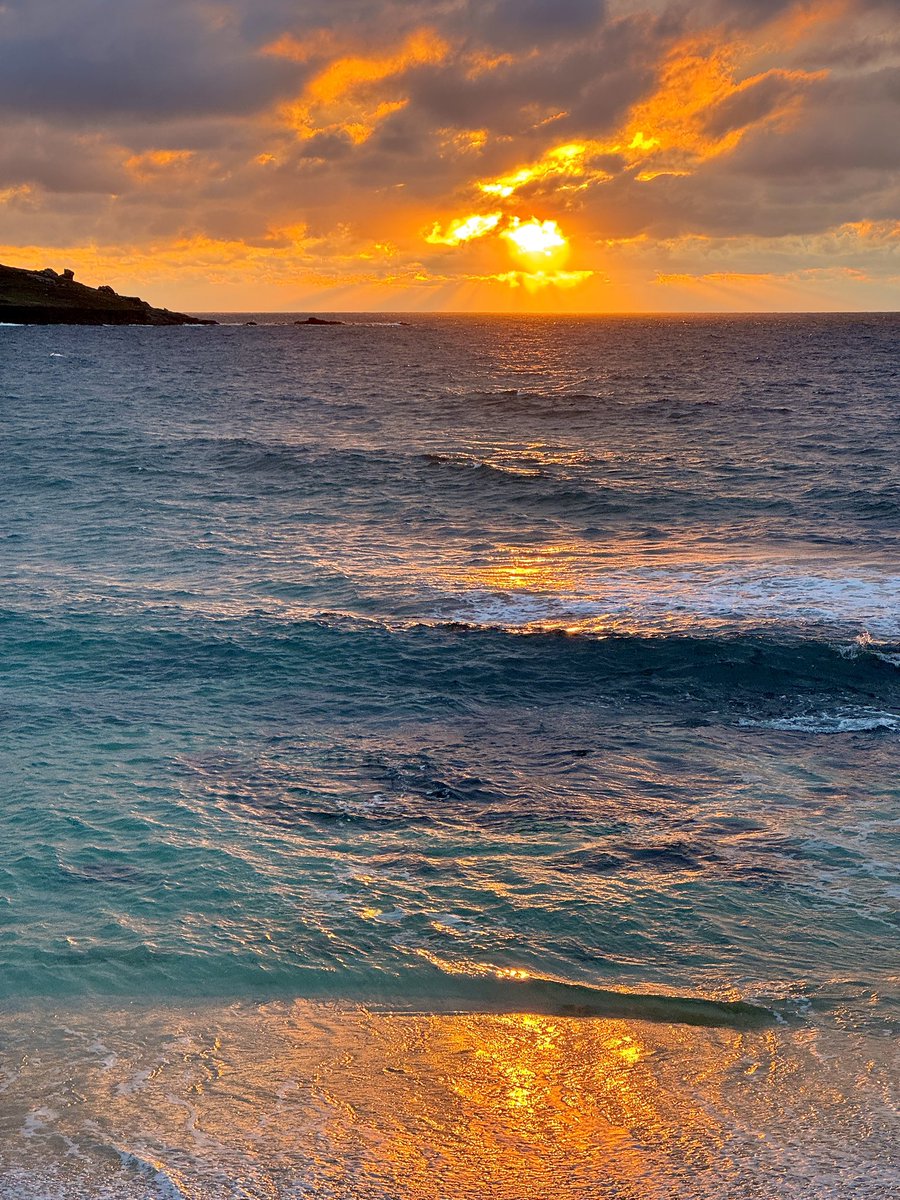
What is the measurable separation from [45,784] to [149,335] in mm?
179758

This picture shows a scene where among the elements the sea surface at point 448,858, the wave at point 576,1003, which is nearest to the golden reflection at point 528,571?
the sea surface at point 448,858

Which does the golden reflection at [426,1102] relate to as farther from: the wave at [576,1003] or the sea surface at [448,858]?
the wave at [576,1003]

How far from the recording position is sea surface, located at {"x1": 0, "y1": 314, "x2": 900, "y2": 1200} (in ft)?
24.9

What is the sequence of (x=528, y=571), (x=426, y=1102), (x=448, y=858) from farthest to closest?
(x=528, y=571)
(x=448, y=858)
(x=426, y=1102)

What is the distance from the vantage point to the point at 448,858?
12531mm

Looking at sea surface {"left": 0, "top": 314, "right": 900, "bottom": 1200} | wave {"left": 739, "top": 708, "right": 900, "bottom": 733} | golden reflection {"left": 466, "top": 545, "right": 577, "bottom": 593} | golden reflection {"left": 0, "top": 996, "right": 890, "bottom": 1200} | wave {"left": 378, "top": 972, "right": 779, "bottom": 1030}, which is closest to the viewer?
golden reflection {"left": 0, "top": 996, "right": 890, "bottom": 1200}

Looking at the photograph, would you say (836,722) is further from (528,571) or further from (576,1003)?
(528,571)

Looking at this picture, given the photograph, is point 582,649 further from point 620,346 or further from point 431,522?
point 620,346

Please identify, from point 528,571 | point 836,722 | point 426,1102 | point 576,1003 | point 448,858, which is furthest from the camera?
point 528,571

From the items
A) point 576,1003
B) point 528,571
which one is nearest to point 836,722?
point 576,1003

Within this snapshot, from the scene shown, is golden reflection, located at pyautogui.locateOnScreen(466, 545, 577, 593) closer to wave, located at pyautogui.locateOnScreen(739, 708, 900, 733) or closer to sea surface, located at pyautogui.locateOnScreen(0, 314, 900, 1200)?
sea surface, located at pyautogui.locateOnScreen(0, 314, 900, 1200)

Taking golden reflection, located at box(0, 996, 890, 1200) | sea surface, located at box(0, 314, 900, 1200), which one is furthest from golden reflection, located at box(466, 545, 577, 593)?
golden reflection, located at box(0, 996, 890, 1200)

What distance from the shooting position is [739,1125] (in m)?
7.63

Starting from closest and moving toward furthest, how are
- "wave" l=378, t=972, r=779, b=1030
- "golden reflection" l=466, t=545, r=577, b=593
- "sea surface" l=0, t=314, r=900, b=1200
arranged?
"sea surface" l=0, t=314, r=900, b=1200 < "wave" l=378, t=972, r=779, b=1030 < "golden reflection" l=466, t=545, r=577, b=593
